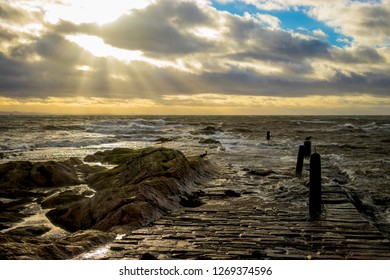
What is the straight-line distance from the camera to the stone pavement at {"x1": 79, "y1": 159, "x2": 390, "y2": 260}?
19.5ft

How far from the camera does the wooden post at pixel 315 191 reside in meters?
8.51

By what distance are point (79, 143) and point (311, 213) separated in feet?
98.1

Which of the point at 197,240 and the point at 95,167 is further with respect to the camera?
the point at 95,167

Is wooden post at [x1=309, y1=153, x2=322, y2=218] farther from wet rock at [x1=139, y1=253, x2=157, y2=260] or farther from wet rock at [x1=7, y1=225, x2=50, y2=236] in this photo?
wet rock at [x1=7, y1=225, x2=50, y2=236]

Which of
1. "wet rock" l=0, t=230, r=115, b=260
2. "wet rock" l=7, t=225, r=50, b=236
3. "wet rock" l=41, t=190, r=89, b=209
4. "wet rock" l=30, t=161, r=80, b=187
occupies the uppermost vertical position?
"wet rock" l=0, t=230, r=115, b=260

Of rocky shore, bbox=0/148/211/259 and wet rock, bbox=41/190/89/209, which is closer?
rocky shore, bbox=0/148/211/259

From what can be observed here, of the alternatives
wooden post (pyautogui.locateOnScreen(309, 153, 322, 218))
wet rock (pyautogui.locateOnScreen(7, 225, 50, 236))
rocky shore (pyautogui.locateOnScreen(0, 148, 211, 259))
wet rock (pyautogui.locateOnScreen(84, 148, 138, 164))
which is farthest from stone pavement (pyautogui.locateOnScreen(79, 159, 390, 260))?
wet rock (pyautogui.locateOnScreen(84, 148, 138, 164))

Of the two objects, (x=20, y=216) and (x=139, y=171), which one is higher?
(x=139, y=171)

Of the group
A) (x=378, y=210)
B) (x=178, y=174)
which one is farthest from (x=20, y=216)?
(x=378, y=210)

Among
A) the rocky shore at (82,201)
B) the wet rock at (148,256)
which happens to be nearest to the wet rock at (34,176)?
the rocky shore at (82,201)

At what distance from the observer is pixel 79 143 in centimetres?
3466

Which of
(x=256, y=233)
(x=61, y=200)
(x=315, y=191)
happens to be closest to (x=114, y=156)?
(x=61, y=200)

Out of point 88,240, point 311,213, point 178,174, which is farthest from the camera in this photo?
point 178,174

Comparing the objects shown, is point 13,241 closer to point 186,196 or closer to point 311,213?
point 186,196
